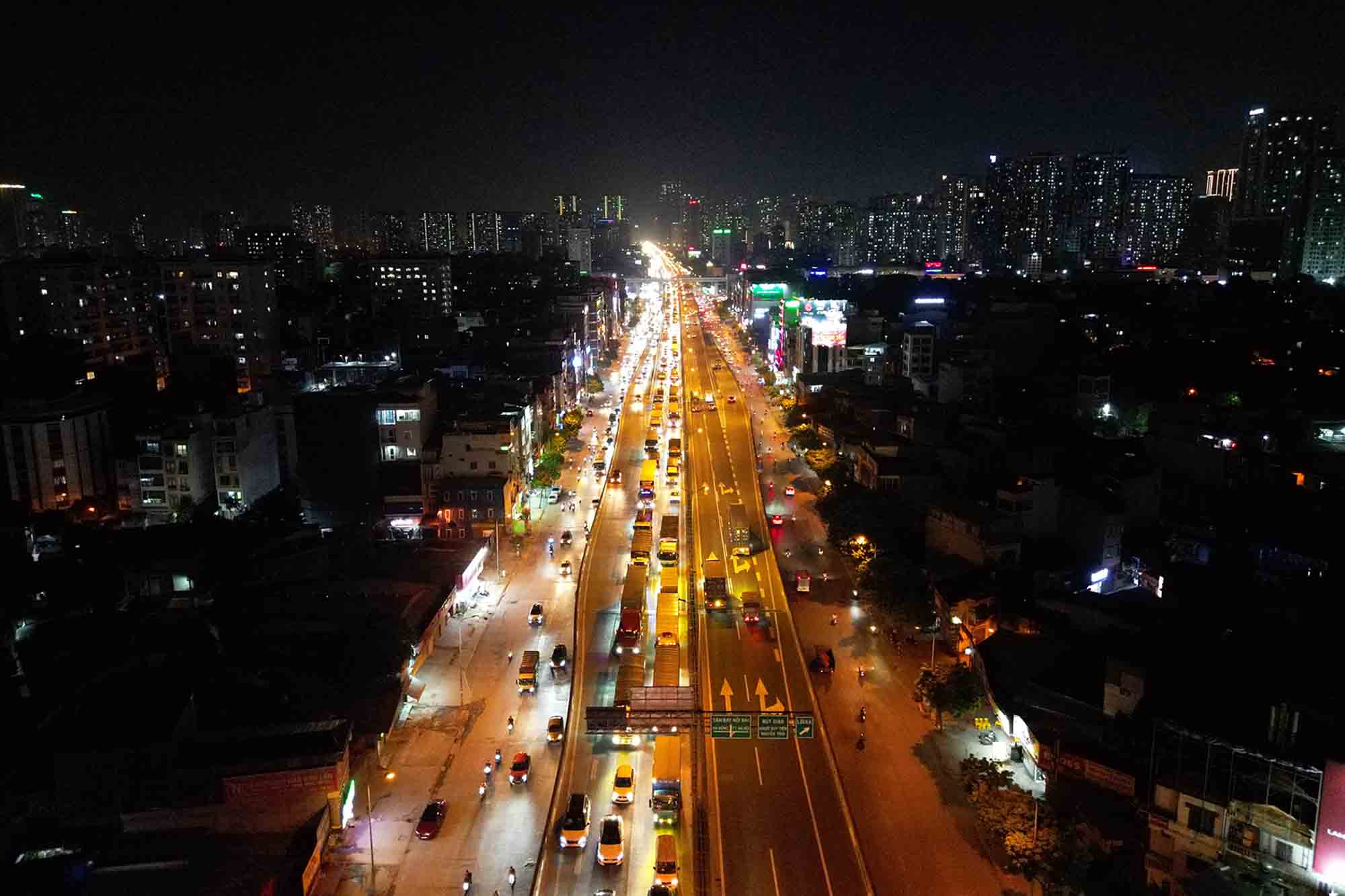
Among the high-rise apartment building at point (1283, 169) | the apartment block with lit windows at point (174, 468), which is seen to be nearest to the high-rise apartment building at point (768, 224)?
the high-rise apartment building at point (1283, 169)

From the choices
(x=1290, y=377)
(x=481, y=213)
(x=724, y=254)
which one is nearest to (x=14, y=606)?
(x=1290, y=377)

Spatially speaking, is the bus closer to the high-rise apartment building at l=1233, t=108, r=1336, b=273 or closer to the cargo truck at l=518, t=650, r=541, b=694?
the cargo truck at l=518, t=650, r=541, b=694

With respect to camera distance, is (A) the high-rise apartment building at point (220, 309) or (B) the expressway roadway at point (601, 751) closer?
(B) the expressway roadway at point (601, 751)

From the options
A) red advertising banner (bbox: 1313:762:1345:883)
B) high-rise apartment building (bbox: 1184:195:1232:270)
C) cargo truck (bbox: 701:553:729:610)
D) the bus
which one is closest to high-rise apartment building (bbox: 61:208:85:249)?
the bus

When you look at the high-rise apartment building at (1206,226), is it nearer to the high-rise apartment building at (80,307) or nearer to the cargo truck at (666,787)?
the high-rise apartment building at (80,307)

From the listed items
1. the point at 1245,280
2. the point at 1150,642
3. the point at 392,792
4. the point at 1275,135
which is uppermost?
the point at 1275,135

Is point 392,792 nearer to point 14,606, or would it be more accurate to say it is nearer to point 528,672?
point 528,672
